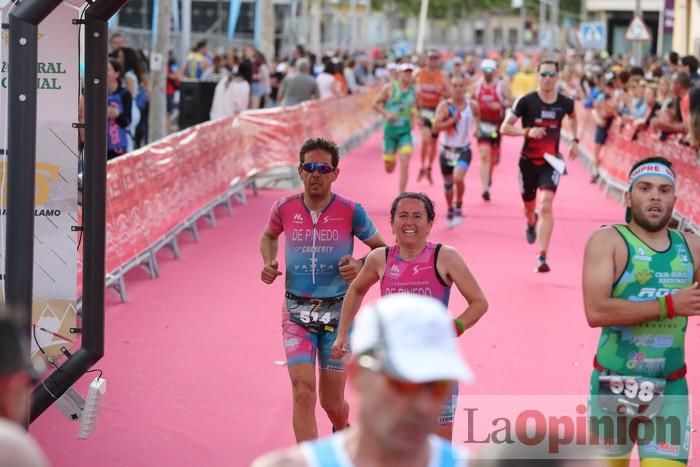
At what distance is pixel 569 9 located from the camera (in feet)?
449

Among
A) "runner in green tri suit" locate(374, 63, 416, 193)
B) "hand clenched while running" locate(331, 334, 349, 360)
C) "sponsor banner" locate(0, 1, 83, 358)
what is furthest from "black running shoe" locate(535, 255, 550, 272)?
"sponsor banner" locate(0, 1, 83, 358)

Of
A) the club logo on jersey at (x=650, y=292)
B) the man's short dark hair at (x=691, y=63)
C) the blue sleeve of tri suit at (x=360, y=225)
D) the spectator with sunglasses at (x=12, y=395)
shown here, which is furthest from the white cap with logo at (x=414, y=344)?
the man's short dark hair at (x=691, y=63)

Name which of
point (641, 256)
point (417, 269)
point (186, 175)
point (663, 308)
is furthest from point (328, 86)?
point (663, 308)

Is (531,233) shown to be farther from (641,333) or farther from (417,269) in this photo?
(641,333)

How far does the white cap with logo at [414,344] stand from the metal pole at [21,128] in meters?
3.57

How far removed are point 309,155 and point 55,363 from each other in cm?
177

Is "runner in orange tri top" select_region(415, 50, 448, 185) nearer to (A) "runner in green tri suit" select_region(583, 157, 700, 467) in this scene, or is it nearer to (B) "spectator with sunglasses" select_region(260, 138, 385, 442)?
(B) "spectator with sunglasses" select_region(260, 138, 385, 442)

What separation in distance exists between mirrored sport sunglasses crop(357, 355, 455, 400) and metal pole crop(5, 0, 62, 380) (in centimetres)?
353

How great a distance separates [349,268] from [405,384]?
434 centimetres

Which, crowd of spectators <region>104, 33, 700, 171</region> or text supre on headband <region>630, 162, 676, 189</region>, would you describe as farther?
crowd of spectators <region>104, 33, 700, 171</region>

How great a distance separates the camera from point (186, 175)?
16.3 metres

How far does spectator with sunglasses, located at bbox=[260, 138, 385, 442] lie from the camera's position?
25.3 feet

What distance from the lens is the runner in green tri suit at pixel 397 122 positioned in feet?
66.4

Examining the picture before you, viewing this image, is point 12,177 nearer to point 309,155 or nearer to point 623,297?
point 309,155
